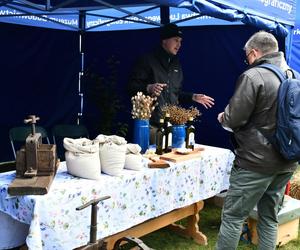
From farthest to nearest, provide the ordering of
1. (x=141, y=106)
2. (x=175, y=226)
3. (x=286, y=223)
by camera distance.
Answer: (x=175, y=226) → (x=286, y=223) → (x=141, y=106)

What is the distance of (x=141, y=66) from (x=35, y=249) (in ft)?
6.98

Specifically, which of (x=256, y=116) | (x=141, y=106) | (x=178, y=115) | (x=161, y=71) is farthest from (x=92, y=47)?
(x=256, y=116)

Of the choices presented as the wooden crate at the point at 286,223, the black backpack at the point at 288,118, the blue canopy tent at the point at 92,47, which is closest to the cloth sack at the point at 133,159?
the black backpack at the point at 288,118

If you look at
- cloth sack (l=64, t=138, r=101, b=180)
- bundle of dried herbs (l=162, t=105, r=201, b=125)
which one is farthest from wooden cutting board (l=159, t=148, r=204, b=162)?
cloth sack (l=64, t=138, r=101, b=180)

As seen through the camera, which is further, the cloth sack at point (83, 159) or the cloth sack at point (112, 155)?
the cloth sack at point (112, 155)

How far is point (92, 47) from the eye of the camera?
548 centimetres

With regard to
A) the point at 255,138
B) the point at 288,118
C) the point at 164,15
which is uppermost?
the point at 164,15

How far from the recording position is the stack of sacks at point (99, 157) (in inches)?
90.5

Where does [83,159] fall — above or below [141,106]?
below

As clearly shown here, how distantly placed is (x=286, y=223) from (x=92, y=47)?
3.40 metres

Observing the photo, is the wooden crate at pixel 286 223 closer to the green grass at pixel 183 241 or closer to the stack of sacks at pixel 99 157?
the green grass at pixel 183 241

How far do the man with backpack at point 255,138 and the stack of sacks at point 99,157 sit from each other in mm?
633

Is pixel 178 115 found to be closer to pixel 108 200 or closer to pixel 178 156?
pixel 178 156

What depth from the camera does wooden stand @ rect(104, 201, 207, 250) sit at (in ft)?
8.68
